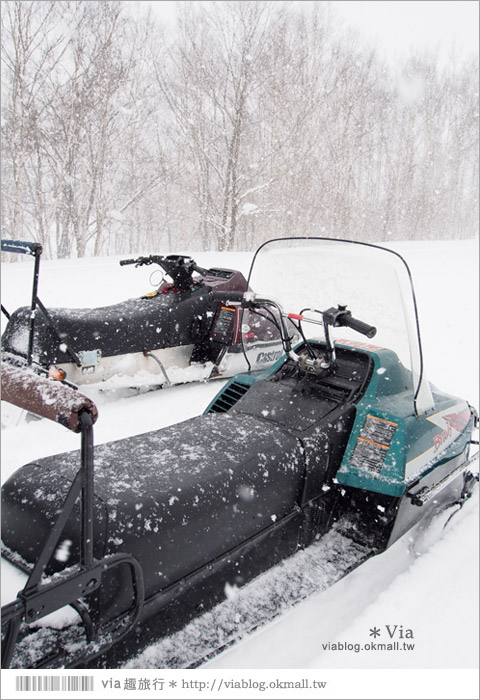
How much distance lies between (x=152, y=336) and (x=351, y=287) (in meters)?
2.07

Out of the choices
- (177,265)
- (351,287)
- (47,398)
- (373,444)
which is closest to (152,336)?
(177,265)

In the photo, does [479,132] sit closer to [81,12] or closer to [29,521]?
[81,12]

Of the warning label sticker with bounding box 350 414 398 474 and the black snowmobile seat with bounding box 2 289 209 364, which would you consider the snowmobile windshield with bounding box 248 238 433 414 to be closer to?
the warning label sticker with bounding box 350 414 398 474

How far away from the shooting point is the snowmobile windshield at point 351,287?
7.50ft

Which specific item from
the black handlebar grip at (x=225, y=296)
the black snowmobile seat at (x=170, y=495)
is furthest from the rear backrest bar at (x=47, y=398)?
the black handlebar grip at (x=225, y=296)

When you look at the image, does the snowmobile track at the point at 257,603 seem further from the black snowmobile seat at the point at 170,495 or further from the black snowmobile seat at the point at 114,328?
the black snowmobile seat at the point at 114,328

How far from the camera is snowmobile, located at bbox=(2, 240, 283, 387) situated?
353 cm

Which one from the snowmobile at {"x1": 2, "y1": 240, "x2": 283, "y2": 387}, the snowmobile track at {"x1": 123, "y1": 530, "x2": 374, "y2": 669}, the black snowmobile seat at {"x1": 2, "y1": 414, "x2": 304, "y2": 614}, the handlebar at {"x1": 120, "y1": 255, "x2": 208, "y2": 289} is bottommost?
the snowmobile track at {"x1": 123, "y1": 530, "x2": 374, "y2": 669}

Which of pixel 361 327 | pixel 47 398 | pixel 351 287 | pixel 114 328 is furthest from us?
pixel 114 328

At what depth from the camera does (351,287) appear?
2.44 metres

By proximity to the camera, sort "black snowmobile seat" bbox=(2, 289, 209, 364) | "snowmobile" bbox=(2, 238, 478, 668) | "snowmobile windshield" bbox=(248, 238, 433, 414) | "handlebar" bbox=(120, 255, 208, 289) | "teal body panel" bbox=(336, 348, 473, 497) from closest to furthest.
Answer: "snowmobile" bbox=(2, 238, 478, 668), "teal body panel" bbox=(336, 348, 473, 497), "snowmobile windshield" bbox=(248, 238, 433, 414), "black snowmobile seat" bbox=(2, 289, 209, 364), "handlebar" bbox=(120, 255, 208, 289)

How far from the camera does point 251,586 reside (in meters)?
1.88

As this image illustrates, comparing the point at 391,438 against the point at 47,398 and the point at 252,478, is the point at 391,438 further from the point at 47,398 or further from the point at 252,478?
the point at 47,398

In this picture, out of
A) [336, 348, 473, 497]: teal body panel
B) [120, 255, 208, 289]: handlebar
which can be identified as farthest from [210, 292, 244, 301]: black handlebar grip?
[336, 348, 473, 497]: teal body panel
